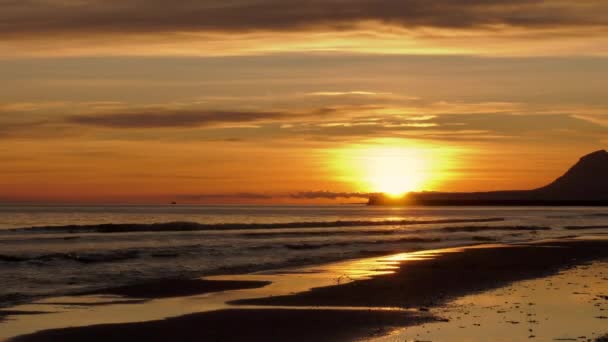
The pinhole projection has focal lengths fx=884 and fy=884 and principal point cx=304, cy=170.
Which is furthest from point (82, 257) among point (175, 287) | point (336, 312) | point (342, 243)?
point (336, 312)

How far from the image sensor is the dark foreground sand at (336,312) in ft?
57.1

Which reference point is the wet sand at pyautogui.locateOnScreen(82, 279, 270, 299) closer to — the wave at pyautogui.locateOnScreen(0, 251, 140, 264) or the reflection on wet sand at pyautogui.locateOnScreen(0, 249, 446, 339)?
the reflection on wet sand at pyautogui.locateOnScreen(0, 249, 446, 339)

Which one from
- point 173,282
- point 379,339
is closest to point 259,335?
point 379,339

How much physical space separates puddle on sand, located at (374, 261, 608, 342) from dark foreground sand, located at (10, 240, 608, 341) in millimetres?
743

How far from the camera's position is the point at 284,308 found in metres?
21.4

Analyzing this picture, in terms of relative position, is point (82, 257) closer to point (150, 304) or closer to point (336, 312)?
point (150, 304)

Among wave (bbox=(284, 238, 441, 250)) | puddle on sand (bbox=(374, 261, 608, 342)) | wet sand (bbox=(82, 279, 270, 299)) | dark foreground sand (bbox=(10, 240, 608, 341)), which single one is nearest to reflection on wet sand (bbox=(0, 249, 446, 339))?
wet sand (bbox=(82, 279, 270, 299))

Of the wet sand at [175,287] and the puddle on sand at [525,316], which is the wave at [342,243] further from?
the puddle on sand at [525,316]

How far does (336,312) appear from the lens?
802 inches

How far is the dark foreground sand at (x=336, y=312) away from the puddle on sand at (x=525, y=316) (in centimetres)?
74

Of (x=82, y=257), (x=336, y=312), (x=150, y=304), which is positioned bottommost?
(x=336, y=312)

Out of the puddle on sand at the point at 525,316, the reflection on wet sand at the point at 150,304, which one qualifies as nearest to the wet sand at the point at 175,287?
the reflection on wet sand at the point at 150,304

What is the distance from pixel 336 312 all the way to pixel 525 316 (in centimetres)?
429

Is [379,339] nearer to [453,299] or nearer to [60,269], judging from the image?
[453,299]
